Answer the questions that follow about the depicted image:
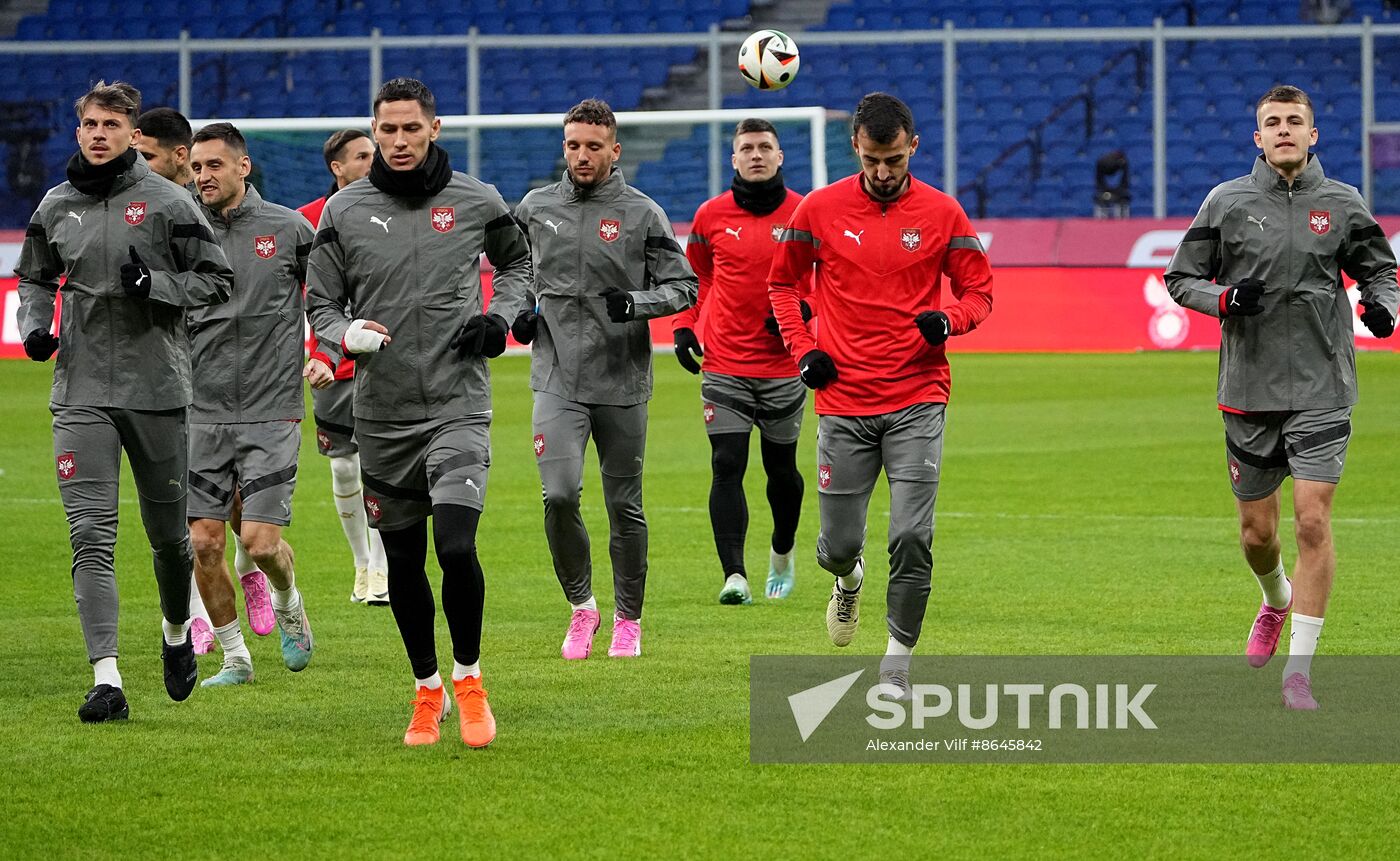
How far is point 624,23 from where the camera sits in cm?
3331

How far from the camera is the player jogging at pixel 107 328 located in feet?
21.4

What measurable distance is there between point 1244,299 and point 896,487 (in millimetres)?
1389

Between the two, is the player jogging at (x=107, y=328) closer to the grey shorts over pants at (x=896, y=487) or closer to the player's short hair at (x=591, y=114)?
the player's short hair at (x=591, y=114)

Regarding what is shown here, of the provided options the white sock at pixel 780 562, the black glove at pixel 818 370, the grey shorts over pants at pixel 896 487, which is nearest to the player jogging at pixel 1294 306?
the grey shorts over pants at pixel 896 487

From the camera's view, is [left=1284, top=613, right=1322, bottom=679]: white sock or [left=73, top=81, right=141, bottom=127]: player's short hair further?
[left=1284, top=613, right=1322, bottom=679]: white sock

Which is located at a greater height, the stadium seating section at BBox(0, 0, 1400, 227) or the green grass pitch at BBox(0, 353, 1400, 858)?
the stadium seating section at BBox(0, 0, 1400, 227)

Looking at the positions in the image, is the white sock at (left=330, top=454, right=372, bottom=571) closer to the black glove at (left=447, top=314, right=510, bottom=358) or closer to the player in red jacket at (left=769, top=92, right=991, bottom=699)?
the player in red jacket at (left=769, top=92, right=991, bottom=699)

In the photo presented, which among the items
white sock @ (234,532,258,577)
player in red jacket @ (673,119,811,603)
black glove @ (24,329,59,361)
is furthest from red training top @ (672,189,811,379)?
black glove @ (24,329,59,361)

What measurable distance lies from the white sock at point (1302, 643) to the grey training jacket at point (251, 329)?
12.7 ft

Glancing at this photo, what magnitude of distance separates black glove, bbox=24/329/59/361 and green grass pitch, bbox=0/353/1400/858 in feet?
4.10

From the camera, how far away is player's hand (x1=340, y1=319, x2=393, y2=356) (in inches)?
233

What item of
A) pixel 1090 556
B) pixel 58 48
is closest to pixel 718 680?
pixel 1090 556

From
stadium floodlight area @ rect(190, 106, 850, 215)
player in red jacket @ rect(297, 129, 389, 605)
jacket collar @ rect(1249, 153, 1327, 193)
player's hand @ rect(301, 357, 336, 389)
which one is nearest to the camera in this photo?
player's hand @ rect(301, 357, 336, 389)

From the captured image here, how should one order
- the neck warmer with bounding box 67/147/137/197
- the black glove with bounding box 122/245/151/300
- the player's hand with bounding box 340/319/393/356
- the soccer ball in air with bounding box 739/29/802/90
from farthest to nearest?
the soccer ball in air with bounding box 739/29/802/90, the neck warmer with bounding box 67/147/137/197, the black glove with bounding box 122/245/151/300, the player's hand with bounding box 340/319/393/356
